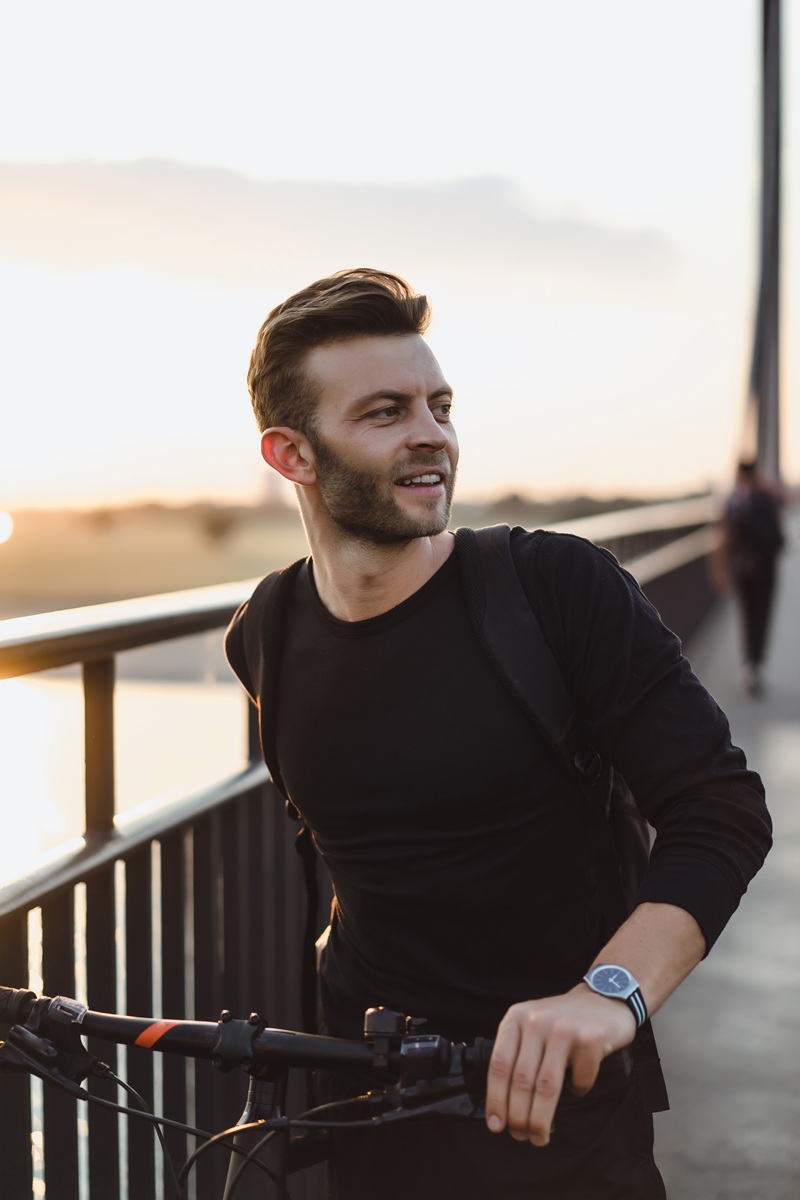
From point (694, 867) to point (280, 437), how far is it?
3.02 feet

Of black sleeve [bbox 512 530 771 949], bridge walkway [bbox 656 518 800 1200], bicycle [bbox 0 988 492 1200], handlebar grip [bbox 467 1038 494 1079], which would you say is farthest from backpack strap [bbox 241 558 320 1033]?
bridge walkway [bbox 656 518 800 1200]

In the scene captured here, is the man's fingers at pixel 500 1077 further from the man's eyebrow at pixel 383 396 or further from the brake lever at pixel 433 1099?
the man's eyebrow at pixel 383 396

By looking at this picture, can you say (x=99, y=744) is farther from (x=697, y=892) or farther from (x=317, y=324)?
(x=697, y=892)

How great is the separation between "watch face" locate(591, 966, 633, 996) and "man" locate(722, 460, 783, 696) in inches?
431

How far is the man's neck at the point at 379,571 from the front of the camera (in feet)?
6.86

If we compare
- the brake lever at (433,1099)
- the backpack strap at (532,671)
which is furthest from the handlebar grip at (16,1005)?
the backpack strap at (532,671)

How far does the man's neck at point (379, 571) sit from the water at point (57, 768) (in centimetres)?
54

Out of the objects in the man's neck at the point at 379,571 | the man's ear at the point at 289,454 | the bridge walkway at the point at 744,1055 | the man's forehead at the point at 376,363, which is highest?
the man's forehead at the point at 376,363

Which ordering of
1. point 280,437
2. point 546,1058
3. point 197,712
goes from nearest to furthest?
point 546,1058, point 280,437, point 197,712

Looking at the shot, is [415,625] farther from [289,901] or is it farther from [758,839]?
[289,901]

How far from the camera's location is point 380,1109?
141 cm

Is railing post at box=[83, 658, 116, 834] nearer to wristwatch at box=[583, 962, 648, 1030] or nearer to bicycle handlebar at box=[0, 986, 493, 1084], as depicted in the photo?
bicycle handlebar at box=[0, 986, 493, 1084]

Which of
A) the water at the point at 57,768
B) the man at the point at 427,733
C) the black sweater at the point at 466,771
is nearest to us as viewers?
the black sweater at the point at 466,771

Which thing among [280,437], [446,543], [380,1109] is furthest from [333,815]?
[380,1109]
